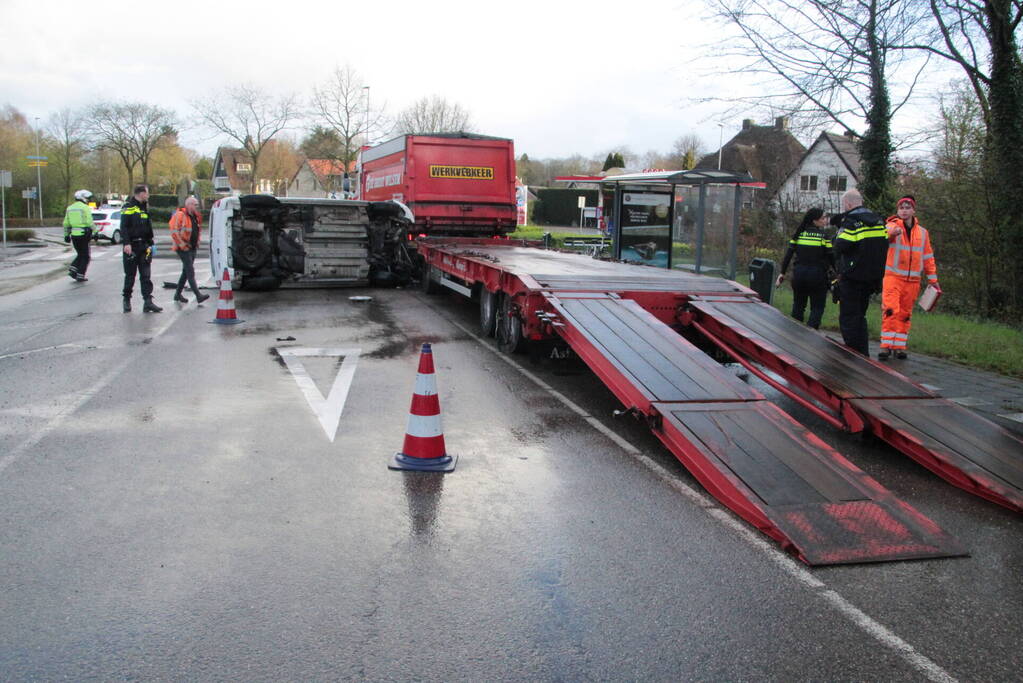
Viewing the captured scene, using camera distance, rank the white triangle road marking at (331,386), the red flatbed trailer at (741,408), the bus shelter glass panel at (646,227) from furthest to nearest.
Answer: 1. the bus shelter glass panel at (646,227)
2. the white triangle road marking at (331,386)
3. the red flatbed trailer at (741,408)

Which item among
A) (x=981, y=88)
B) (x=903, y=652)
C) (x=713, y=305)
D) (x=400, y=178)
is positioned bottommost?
(x=903, y=652)

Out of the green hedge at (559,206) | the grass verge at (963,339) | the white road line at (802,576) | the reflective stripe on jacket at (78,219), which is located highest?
the green hedge at (559,206)

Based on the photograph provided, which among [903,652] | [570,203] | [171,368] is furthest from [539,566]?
[570,203]

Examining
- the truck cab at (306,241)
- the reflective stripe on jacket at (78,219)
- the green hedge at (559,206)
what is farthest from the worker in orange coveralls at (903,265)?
the green hedge at (559,206)

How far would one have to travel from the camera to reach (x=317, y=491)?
5109 mm

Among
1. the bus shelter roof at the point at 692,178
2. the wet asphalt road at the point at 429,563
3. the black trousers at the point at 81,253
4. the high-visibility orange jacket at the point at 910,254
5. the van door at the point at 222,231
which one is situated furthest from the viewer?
the black trousers at the point at 81,253

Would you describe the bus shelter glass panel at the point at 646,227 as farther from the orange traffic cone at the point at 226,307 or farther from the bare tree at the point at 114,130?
the bare tree at the point at 114,130

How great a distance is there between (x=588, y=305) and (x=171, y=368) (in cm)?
447

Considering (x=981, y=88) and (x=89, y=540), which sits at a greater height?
(x=981, y=88)

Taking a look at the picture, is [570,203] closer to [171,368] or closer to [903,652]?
[171,368]

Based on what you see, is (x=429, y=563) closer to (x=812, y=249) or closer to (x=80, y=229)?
(x=812, y=249)

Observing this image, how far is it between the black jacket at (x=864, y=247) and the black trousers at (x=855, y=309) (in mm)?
75

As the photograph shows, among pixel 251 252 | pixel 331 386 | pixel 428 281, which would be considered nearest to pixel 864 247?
pixel 331 386

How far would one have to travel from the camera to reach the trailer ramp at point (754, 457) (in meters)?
4.33
